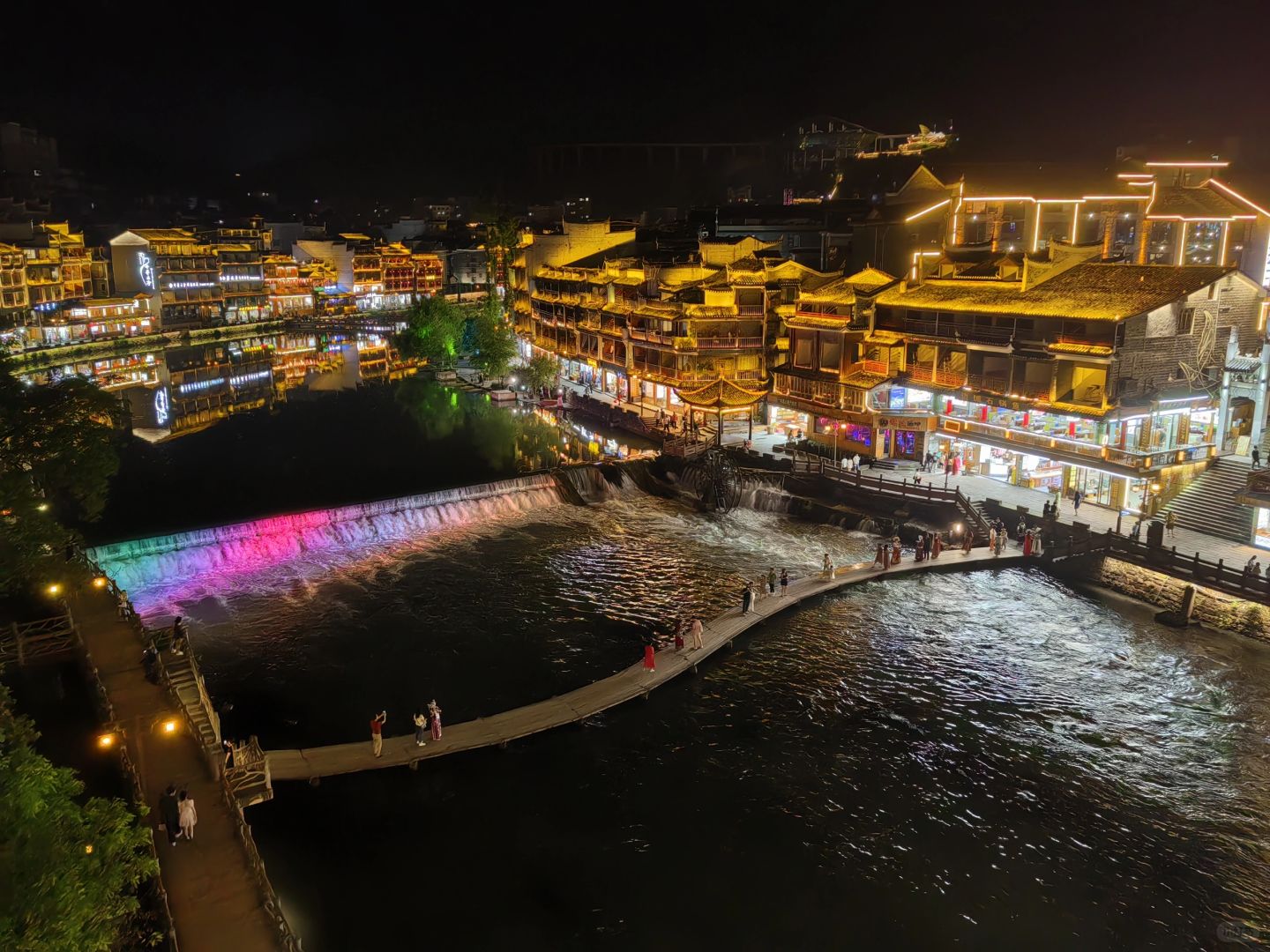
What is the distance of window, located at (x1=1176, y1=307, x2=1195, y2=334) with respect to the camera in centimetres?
4341

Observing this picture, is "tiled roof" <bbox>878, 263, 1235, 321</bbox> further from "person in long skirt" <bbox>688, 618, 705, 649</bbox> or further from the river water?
"person in long skirt" <bbox>688, 618, 705, 649</bbox>

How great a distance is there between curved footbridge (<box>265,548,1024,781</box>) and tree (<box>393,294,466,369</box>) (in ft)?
220

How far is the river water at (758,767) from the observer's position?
21516mm

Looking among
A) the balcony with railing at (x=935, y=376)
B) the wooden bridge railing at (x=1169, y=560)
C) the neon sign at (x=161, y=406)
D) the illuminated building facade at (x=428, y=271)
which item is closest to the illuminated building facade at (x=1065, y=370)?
the balcony with railing at (x=935, y=376)

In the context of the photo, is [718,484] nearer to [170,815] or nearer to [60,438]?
[60,438]

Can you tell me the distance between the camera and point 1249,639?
1351 inches

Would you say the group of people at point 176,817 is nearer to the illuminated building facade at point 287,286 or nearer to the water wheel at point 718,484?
the water wheel at point 718,484

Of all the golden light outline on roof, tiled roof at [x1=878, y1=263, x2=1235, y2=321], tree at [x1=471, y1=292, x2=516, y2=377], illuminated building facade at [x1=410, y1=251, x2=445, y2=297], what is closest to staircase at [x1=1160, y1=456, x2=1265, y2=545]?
tiled roof at [x1=878, y1=263, x2=1235, y2=321]

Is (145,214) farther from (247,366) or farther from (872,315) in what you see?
(872,315)

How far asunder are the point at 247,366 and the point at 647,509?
73850 mm

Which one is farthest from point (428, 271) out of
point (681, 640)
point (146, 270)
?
point (681, 640)

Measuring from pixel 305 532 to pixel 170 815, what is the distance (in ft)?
88.6

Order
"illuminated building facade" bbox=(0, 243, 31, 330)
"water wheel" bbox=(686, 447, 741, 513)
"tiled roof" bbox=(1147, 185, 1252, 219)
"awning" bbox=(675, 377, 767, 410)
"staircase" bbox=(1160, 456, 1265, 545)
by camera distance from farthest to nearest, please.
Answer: "illuminated building facade" bbox=(0, 243, 31, 330), "awning" bbox=(675, 377, 767, 410), "water wheel" bbox=(686, 447, 741, 513), "tiled roof" bbox=(1147, 185, 1252, 219), "staircase" bbox=(1160, 456, 1265, 545)

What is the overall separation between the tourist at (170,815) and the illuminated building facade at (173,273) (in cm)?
12404
